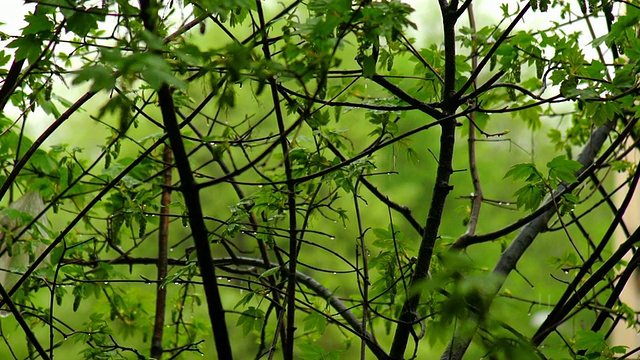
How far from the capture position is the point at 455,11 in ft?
3.64

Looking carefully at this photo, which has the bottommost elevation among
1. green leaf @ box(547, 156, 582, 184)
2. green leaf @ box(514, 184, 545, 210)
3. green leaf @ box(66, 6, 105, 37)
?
green leaf @ box(66, 6, 105, 37)

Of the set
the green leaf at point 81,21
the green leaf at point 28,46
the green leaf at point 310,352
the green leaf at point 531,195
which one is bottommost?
the green leaf at point 310,352

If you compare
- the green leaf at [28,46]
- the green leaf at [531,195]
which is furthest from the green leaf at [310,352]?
the green leaf at [28,46]

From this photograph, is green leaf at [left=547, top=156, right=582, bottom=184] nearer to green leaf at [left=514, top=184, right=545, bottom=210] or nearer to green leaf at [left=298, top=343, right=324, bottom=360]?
green leaf at [left=514, top=184, right=545, bottom=210]

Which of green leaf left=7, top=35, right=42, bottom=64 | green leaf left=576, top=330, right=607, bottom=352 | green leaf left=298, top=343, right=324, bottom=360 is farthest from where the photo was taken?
green leaf left=576, top=330, right=607, bottom=352

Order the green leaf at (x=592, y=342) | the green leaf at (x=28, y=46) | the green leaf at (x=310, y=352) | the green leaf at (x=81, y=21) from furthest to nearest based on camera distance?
1. the green leaf at (x=592, y=342)
2. the green leaf at (x=310, y=352)
3. the green leaf at (x=28, y=46)
4. the green leaf at (x=81, y=21)

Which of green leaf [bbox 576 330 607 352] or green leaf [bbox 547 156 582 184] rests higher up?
green leaf [bbox 547 156 582 184]

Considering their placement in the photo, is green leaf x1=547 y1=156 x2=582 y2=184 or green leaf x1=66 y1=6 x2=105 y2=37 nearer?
green leaf x1=66 y1=6 x2=105 y2=37

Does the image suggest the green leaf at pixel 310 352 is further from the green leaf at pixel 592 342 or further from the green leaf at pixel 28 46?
the green leaf at pixel 28 46

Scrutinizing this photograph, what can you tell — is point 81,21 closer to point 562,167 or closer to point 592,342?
point 562,167

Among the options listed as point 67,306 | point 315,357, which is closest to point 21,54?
point 315,357

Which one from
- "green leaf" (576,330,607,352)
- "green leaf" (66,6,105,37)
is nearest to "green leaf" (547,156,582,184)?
"green leaf" (576,330,607,352)

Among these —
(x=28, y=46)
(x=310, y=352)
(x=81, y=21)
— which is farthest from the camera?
(x=310, y=352)

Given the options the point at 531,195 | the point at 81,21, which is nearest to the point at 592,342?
the point at 531,195
